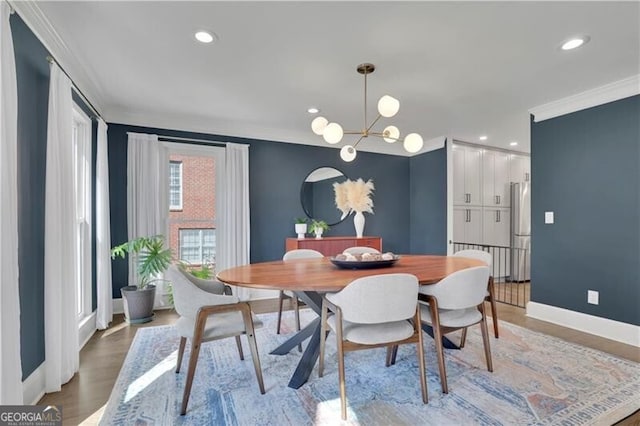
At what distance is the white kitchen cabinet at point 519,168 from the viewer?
6.08 meters

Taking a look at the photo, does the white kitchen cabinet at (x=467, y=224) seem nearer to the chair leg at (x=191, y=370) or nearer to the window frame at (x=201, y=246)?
the window frame at (x=201, y=246)

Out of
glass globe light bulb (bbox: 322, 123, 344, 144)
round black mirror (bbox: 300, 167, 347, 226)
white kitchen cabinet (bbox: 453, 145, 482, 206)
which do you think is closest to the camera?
glass globe light bulb (bbox: 322, 123, 344, 144)

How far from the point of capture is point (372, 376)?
2.33 m

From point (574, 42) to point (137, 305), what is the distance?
15.0 feet

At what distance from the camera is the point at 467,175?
549 centimetres

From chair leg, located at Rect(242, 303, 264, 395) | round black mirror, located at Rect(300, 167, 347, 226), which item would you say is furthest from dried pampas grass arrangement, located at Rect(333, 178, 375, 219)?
chair leg, located at Rect(242, 303, 264, 395)

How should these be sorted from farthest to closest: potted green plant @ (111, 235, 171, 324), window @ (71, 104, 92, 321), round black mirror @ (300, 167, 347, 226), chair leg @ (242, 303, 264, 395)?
1. round black mirror @ (300, 167, 347, 226)
2. potted green plant @ (111, 235, 171, 324)
3. window @ (71, 104, 92, 321)
4. chair leg @ (242, 303, 264, 395)

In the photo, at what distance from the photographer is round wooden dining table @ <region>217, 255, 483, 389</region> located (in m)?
1.92

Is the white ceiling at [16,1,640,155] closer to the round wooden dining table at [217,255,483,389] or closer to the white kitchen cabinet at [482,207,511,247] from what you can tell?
the round wooden dining table at [217,255,483,389]

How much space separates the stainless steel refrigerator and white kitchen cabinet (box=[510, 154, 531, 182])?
0.89 ft

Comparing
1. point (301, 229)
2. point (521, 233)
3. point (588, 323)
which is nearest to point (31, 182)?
point (301, 229)

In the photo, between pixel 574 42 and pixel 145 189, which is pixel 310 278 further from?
pixel 145 189

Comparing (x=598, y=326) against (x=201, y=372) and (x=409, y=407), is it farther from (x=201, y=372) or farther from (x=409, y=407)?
(x=201, y=372)

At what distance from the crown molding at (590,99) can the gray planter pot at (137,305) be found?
481 cm
